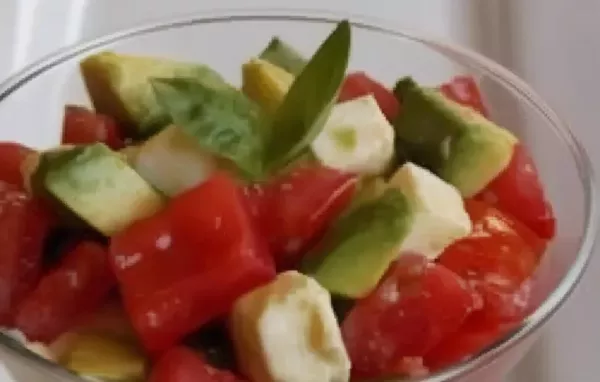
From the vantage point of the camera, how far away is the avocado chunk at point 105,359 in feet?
2.01

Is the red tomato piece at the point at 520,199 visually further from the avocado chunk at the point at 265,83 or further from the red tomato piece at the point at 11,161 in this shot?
the red tomato piece at the point at 11,161

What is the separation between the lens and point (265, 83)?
779 mm

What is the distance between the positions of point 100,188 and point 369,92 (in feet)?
0.75

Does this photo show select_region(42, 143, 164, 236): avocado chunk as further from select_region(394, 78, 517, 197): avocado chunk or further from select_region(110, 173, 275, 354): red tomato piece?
select_region(394, 78, 517, 197): avocado chunk

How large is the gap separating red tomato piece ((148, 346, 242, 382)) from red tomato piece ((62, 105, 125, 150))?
200 millimetres

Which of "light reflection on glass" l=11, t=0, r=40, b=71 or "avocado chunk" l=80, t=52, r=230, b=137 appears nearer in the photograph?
"avocado chunk" l=80, t=52, r=230, b=137

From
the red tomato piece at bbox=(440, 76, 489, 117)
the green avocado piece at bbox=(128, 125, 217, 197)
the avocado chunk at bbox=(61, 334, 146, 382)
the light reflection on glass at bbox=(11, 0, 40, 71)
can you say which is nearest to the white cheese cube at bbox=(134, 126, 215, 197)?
the green avocado piece at bbox=(128, 125, 217, 197)

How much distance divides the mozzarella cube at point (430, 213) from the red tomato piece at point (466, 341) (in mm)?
48

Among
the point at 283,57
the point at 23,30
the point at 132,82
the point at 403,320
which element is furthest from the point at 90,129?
the point at 23,30

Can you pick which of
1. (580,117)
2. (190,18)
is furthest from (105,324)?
(580,117)

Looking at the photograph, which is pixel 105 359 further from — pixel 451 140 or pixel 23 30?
pixel 23 30

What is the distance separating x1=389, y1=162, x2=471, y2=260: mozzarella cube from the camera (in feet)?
2.20

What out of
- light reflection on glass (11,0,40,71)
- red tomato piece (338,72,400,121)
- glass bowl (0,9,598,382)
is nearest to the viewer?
glass bowl (0,9,598,382)

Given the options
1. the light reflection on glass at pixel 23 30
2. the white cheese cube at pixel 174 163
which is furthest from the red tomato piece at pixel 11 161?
the light reflection on glass at pixel 23 30
